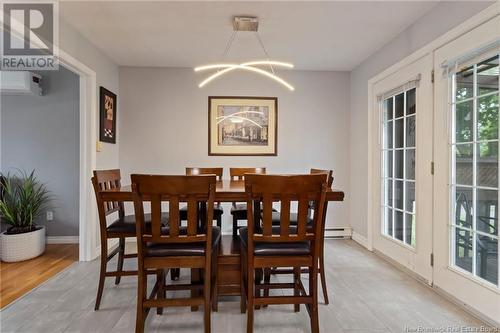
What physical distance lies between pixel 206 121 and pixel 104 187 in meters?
2.00

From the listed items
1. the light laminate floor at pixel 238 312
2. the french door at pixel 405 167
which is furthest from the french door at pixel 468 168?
the light laminate floor at pixel 238 312

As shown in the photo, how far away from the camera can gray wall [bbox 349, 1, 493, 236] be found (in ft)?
7.13

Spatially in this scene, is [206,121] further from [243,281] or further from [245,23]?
[243,281]

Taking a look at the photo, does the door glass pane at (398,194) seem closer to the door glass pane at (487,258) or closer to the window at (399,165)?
the window at (399,165)

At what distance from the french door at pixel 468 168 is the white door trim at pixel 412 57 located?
0.05 meters

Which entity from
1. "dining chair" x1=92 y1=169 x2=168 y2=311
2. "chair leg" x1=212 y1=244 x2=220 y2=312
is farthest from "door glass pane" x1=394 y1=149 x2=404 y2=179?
"dining chair" x1=92 y1=169 x2=168 y2=311

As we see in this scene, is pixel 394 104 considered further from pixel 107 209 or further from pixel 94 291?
pixel 94 291

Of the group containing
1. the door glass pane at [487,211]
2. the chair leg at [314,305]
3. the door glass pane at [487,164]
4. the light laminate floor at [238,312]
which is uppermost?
the door glass pane at [487,164]

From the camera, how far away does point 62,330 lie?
1788 mm

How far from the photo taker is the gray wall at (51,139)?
11.8 feet

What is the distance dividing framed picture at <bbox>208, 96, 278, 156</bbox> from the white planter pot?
7.39ft

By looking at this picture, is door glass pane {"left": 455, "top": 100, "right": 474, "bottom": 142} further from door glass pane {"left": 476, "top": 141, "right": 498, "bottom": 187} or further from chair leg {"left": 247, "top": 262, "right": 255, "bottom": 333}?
chair leg {"left": 247, "top": 262, "right": 255, "bottom": 333}

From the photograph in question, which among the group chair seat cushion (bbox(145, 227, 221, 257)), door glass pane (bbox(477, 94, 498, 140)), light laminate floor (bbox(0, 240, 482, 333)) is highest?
door glass pane (bbox(477, 94, 498, 140))

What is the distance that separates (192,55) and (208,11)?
1.07 meters
